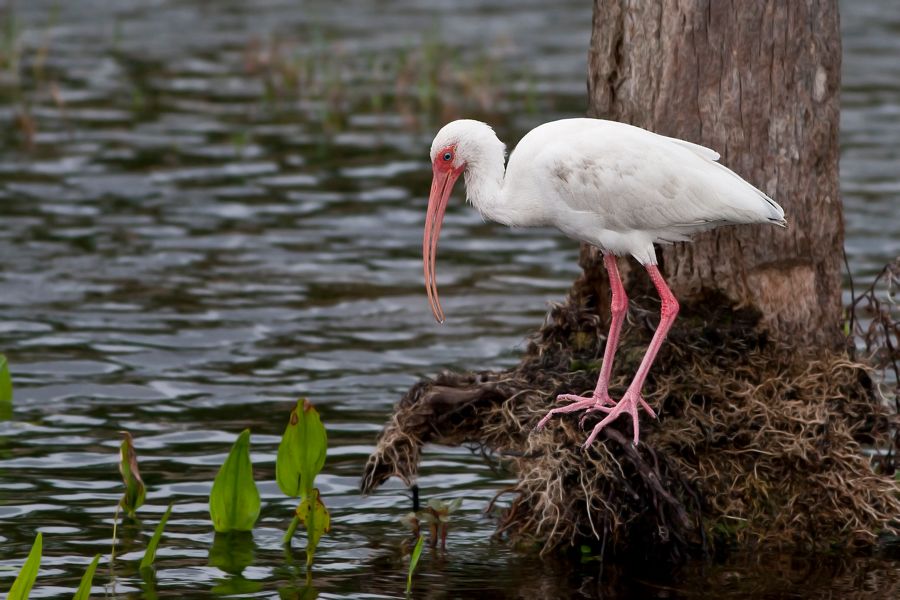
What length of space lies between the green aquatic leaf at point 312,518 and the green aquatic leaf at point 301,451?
0.11 m

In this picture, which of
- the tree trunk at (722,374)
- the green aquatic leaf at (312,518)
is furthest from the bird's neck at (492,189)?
the green aquatic leaf at (312,518)

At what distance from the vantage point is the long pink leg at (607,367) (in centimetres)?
739

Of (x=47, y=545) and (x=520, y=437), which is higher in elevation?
(x=520, y=437)

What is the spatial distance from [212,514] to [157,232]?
6.74 metres

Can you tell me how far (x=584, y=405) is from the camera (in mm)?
7383

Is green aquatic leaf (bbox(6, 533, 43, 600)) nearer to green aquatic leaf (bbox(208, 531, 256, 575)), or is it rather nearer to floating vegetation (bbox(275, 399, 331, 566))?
green aquatic leaf (bbox(208, 531, 256, 575))

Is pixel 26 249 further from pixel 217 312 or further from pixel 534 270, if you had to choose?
pixel 534 270

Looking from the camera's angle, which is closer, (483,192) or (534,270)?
(483,192)

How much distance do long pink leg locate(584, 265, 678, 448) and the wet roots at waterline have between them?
92 millimetres

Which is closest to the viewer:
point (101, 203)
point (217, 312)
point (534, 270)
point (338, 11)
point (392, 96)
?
point (217, 312)

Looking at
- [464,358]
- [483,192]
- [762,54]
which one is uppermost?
[762,54]

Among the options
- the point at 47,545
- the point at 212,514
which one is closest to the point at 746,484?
the point at 212,514

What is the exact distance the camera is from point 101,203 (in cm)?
1478

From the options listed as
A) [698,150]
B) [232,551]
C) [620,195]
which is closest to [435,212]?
[620,195]
